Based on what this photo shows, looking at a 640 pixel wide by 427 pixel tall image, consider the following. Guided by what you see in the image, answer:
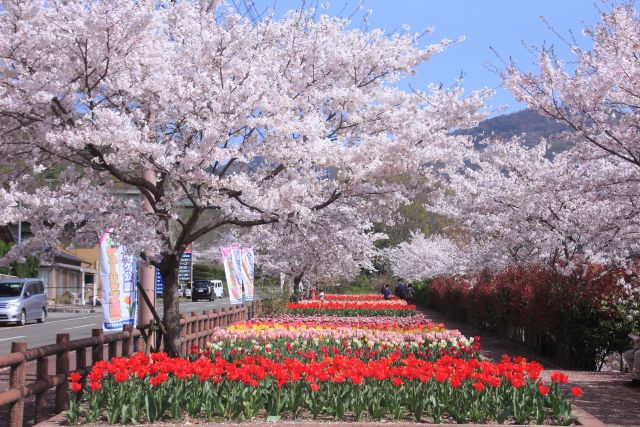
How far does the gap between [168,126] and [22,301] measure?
20.5 m

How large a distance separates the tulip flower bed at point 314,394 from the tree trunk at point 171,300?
7.81ft

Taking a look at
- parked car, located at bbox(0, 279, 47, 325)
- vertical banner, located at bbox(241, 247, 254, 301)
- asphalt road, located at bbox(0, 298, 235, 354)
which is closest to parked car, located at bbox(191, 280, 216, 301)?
parked car, located at bbox(0, 279, 47, 325)

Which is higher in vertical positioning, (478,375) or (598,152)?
(598,152)

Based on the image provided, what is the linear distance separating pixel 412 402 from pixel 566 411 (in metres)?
1.34

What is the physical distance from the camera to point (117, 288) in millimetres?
10695

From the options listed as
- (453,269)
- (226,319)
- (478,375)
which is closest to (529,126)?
(453,269)

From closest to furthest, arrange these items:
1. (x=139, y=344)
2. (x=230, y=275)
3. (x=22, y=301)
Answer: (x=139, y=344), (x=230, y=275), (x=22, y=301)

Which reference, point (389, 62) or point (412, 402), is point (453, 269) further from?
point (412, 402)

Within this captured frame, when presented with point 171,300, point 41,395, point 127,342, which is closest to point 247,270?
point 127,342

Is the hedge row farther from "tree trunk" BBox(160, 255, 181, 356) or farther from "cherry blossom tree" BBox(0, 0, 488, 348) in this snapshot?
"tree trunk" BBox(160, 255, 181, 356)

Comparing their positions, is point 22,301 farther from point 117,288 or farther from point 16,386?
point 16,386

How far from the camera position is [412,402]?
23.1 ft

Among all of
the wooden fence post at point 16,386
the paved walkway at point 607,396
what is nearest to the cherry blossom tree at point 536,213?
the paved walkway at point 607,396

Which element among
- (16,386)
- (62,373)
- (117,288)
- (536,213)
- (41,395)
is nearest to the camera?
(16,386)
